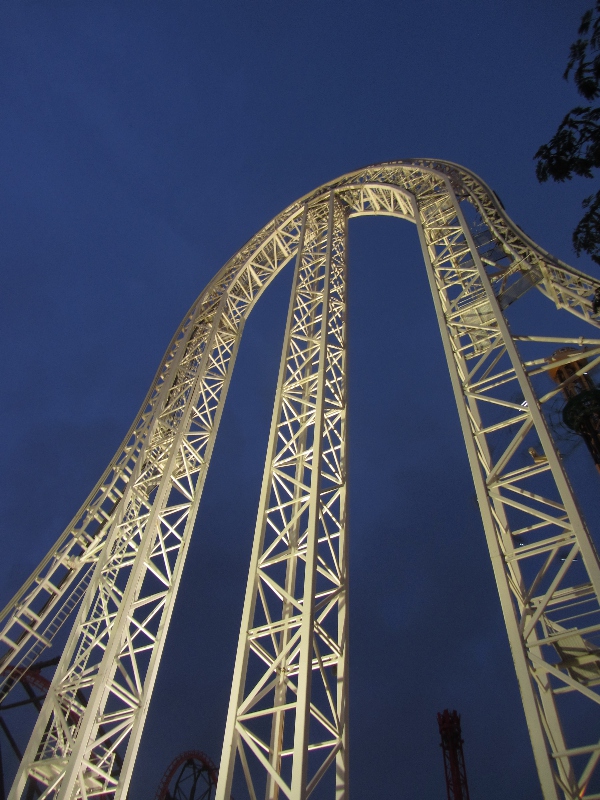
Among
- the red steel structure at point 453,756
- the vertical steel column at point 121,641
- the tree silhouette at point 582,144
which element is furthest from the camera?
the red steel structure at point 453,756

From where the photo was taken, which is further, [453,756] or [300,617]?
[453,756]

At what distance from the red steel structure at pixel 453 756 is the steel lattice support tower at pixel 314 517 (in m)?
16.8

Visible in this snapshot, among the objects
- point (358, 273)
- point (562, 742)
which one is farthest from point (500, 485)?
point (358, 273)

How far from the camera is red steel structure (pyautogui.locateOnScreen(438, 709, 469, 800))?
25141 millimetres

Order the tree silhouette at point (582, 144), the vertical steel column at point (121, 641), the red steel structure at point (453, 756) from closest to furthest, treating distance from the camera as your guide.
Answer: the tree silhouette at point (582, 144)
the vertical steel column at point (121, 641)
the red steel structure at point (453, 756)

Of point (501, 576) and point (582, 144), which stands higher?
point (582, 144)

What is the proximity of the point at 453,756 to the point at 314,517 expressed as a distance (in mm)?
22761

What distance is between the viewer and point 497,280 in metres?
10.8

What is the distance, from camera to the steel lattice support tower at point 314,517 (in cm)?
670

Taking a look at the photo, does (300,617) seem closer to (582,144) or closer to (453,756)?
(582,144)

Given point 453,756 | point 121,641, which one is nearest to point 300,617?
point 121,641

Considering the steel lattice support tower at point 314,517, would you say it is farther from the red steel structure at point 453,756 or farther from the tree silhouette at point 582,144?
the red steel structure at point 453,756

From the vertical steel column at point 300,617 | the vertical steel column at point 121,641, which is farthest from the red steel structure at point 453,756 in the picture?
the vertical steel column at point 121,641

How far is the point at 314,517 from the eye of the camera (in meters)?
8.02
